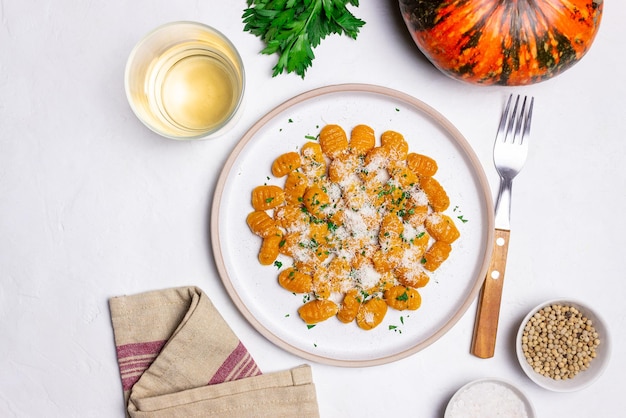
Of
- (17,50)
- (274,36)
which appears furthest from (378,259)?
(17,50)

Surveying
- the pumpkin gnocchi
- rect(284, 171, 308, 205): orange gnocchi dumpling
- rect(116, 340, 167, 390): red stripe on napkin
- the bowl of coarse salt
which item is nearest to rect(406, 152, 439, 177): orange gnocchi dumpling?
the pumpkin gnocchi

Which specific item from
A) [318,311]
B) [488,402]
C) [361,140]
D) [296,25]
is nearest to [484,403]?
[488,402]

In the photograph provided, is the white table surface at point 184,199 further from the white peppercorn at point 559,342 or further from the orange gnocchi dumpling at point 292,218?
the orange gnocchi dumpling at point 292,218

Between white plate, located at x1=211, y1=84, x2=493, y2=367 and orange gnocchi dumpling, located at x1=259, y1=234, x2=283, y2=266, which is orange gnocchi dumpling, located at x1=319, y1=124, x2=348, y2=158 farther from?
orange gnocchi dumpling, located at x1=259, y1=234, x2=283, y2=266

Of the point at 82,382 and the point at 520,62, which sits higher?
the point at 520,62

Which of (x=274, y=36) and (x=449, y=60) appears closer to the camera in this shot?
(x=449, y=60)

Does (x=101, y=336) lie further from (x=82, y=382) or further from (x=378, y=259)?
(x=378, y=259)

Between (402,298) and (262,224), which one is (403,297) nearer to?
(402,298)
